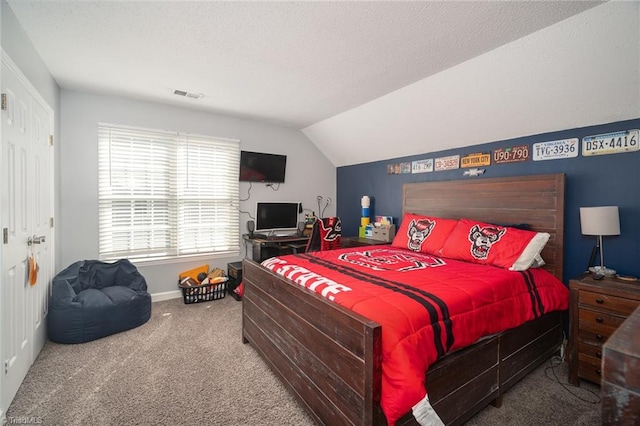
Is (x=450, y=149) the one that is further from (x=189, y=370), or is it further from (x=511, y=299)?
(x=189, y=370)

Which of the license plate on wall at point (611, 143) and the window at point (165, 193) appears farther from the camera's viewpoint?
the window at point (165, 193)

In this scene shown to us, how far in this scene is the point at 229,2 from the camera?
1.77 metres

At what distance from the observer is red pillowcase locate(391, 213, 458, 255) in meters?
3.02

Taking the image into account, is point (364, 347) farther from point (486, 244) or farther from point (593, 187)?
point (593, 187)

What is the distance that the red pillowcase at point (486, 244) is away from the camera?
243 cm

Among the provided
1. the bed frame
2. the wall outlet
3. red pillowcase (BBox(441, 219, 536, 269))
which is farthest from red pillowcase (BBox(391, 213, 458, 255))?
the wall outlet

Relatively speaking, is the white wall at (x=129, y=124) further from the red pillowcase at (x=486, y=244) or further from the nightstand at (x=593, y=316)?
the nightstand at (x=593, y=316)

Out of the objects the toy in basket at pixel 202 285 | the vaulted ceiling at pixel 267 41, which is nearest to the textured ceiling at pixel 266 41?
the vaulted ceiling at pixel 267 41

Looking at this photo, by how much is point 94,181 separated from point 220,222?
1.52 meters

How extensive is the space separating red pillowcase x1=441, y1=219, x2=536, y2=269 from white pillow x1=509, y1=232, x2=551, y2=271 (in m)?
0.03

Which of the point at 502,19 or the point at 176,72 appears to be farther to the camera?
the point at 176,72

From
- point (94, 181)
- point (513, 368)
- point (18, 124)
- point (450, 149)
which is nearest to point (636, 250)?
point (513, 368)

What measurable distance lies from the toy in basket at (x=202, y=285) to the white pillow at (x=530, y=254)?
3.26m

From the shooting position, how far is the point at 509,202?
292 centimetres
